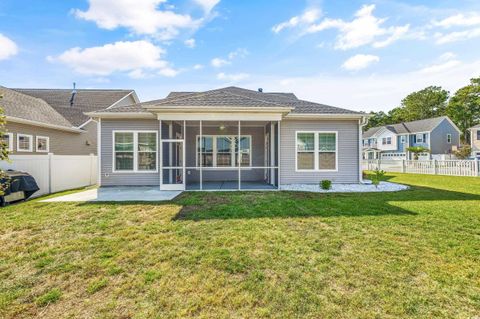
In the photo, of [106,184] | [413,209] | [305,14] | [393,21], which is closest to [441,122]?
[393,21]

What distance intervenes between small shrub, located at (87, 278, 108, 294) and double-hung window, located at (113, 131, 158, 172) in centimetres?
799

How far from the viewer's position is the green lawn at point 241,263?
2.46 meters

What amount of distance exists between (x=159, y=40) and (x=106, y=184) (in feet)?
25.6

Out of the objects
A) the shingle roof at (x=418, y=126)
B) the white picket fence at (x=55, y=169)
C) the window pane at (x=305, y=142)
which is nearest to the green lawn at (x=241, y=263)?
the white picket fence at (x=55, y=169)

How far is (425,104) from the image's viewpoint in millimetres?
50812

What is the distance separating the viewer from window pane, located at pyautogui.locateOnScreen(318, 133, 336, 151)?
422 inches

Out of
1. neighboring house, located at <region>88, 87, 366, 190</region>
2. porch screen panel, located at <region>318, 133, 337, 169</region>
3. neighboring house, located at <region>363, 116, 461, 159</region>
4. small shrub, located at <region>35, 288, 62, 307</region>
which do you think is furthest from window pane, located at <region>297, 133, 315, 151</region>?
neighboring house, located at <region>363, 116, 461, 159</region>

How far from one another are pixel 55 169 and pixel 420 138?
137 feet

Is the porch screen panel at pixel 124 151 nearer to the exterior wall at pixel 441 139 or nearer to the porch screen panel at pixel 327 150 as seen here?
the porch screen panel at pixel 327 150

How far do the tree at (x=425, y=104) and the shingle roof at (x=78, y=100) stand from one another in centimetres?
5633

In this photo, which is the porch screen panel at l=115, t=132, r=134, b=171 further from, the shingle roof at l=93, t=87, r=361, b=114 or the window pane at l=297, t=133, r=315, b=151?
the window pane at l=297, t=133, r=315, b=151

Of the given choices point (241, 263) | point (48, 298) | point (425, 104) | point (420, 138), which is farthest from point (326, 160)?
point (425, 104)

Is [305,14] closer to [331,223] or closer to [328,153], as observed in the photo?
[328,153]

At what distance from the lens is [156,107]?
340 inches
